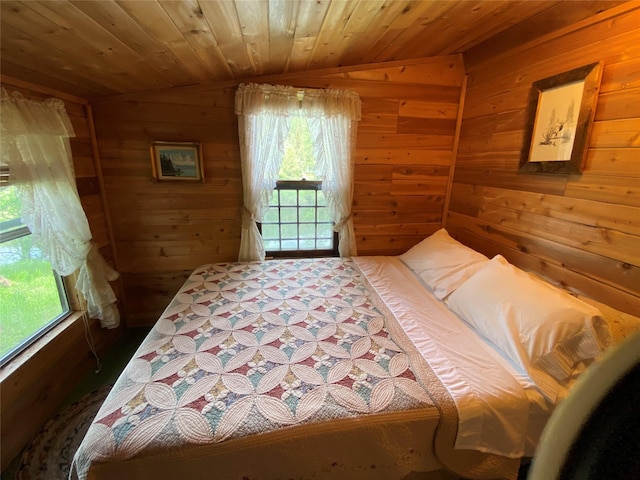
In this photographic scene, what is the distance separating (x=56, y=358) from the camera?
180cm

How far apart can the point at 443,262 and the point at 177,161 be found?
2.14m

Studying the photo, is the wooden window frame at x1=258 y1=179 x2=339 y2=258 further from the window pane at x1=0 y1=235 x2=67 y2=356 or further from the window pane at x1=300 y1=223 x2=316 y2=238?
the window pane at x1=0 y1=235 x2=67 y2=356

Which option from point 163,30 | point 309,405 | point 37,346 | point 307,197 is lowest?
point 37,346

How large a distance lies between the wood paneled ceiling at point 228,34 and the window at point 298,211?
59 centimetres

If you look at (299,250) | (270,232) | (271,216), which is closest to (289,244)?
(299,250)

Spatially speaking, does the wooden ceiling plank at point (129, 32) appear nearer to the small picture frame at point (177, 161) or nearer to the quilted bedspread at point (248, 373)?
the small picture frame at point (177, 161)

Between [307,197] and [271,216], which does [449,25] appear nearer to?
[307,197]

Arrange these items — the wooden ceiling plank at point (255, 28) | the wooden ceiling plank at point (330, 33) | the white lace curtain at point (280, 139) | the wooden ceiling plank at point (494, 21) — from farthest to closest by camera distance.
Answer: the white lace curtain at point (280, 139) → the wooden ceiling plank at point (494, 21) → the wooden ceiling plank at point (330, 33) → the wooden ceiling plank at point (255, 28)

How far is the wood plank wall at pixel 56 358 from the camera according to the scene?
1510mm

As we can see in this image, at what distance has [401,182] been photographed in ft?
8.64

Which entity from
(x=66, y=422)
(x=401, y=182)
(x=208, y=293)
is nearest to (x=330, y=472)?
(x=208, y=293)

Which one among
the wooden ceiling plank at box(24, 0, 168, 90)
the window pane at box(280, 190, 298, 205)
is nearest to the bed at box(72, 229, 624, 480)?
the window pane at box(280, 190, 298, 205)

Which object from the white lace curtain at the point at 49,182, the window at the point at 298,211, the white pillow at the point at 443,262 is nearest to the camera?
the white lace curtain at the point at 49,182

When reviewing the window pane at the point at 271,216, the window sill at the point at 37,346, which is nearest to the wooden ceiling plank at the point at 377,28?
the window pane at the point at 271,216
